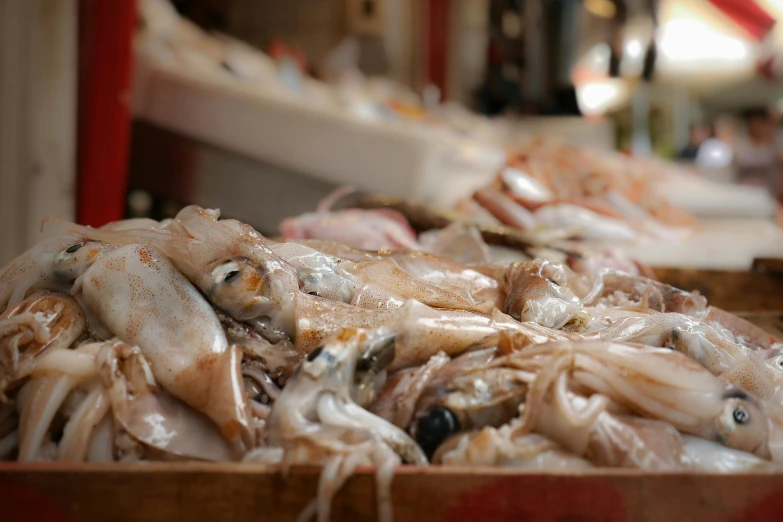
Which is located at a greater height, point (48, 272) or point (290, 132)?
point (48, 272)

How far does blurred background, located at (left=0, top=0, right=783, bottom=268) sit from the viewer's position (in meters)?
3.12

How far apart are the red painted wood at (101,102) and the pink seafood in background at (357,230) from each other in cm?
123

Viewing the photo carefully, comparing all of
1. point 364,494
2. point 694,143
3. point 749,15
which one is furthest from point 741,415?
point 694,143

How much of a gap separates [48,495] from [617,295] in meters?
1.29

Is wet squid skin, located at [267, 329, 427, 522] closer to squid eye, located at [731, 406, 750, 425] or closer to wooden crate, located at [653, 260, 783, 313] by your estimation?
squid eye, located at [731, 406, 750, 425]

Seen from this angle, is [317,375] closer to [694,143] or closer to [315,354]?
[315,354]

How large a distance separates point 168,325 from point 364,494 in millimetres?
468

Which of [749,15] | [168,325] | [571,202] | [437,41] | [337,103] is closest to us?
[168,325]

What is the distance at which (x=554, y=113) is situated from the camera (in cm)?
971

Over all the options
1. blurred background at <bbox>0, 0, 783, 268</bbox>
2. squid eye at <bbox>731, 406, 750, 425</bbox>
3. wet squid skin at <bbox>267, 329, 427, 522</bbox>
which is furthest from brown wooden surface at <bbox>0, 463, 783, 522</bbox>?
blurred background at <bbox>0, 0, 783, 268</bbox>

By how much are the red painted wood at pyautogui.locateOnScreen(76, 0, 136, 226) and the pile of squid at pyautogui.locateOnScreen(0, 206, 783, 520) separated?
2.11m

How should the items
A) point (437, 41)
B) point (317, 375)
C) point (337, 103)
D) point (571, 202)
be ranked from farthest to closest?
point (437, 41) → point (337, 103) → point (571, 202) → point (317, 375)

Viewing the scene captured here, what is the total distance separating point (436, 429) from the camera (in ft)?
3.40

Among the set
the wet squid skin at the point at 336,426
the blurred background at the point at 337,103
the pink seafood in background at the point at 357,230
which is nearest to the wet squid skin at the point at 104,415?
the wet squid skin at the point at 336,426
